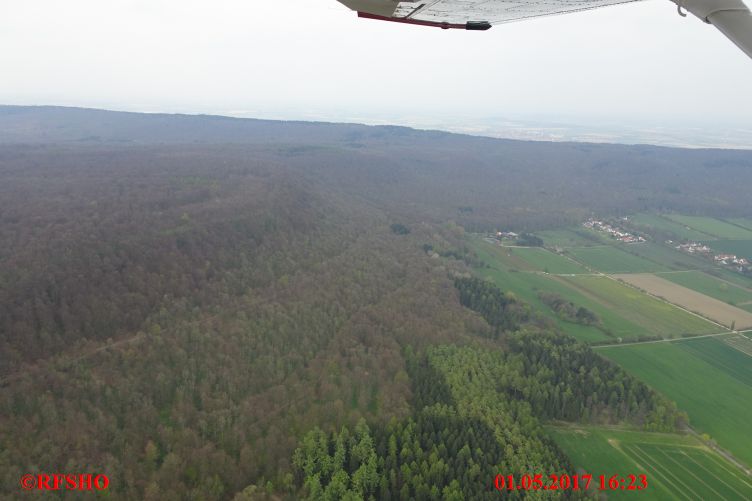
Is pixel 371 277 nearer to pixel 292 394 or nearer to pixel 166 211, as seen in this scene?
pixel 292 394

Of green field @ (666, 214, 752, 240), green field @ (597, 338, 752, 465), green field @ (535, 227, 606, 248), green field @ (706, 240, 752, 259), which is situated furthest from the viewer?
green field @ (666, 214, 752, 240)

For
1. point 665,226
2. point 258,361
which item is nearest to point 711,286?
point 665,226

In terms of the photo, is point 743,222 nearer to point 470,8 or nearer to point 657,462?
point 657,462

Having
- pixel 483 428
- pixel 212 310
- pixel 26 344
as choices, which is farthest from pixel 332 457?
pixel 26 344

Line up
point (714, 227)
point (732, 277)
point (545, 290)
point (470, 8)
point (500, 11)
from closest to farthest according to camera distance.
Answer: point (470, 8)
point (500, 11)
point (545, 290)
point (732, 277)
point (714, 227)

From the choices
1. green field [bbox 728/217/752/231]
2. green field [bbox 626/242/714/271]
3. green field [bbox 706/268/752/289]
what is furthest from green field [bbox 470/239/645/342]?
green field [bbox 728/217/752/231]

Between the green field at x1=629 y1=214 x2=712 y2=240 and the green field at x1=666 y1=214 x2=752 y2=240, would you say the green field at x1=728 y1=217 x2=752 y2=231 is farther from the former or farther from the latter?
the green field at x1=629 y1=214 x2=712 y2=240

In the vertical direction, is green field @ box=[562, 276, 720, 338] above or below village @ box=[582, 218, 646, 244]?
below
